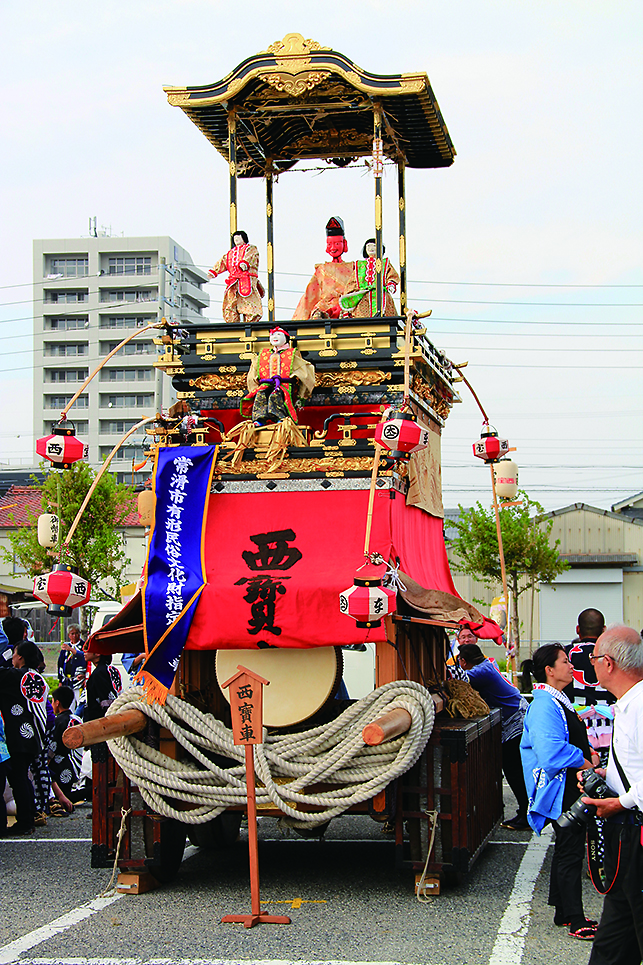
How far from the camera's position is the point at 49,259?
69500 millimetres

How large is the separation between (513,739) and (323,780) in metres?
3.12

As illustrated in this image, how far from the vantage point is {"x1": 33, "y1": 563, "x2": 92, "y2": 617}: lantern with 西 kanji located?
7.96 metres

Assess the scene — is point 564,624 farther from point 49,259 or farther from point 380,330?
point 49,259

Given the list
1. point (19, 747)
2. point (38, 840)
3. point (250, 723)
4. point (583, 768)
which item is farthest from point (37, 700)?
point (583, 768)

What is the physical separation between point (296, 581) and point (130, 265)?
2526 inches

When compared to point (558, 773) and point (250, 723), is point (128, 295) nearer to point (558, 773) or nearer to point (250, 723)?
point (250, 723)

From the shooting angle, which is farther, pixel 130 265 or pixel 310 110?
pixel 130 265

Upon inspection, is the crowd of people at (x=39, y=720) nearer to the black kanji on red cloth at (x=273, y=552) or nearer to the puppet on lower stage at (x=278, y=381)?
the black kanji on red cloth at (x=273, y=552)

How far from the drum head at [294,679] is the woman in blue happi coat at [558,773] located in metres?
1.57

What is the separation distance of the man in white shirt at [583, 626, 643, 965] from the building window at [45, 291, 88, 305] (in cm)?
6852

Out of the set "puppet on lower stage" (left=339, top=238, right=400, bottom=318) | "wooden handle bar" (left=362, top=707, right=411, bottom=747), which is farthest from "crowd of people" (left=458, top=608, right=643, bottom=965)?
"puppet on lower stage" (left=339, top=238, right=400, bottom=318)

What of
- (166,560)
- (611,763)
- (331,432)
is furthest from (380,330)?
(611,763)

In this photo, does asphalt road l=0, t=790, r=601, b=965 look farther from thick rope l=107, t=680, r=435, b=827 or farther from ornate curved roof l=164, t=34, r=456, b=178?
ornate curved roof l=164, t=34, r=456, b=178

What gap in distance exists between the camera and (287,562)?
752 centimetres
